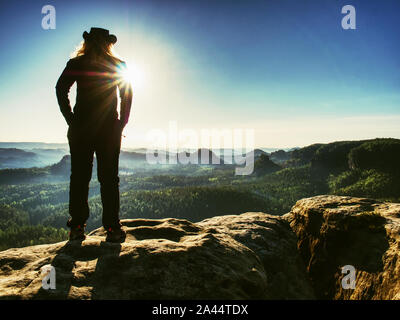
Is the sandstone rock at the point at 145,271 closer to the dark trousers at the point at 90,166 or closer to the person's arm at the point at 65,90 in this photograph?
the dark trousers at the point at 90,166

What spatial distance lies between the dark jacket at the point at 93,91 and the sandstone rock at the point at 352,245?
7727 millimetres

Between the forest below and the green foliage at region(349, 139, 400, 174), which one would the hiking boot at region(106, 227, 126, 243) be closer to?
the forest below

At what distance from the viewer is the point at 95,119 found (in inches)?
253

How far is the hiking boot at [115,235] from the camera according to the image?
20.6 ft

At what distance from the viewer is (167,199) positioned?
15388cm

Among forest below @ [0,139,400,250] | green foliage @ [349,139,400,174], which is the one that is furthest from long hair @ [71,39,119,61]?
green foliage @ [349,139,400,174]

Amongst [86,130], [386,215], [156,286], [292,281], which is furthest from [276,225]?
[86,130]

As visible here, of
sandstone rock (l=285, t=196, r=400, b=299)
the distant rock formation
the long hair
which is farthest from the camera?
the long hair

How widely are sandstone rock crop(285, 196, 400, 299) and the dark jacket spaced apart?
773cm

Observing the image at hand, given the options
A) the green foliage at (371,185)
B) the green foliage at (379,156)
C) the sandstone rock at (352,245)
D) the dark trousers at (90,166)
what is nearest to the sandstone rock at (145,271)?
the dark trousers at (90,166)

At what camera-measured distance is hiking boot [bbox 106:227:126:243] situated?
6.27 metres

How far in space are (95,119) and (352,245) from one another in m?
8.56

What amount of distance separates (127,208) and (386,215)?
15479 centimetres
